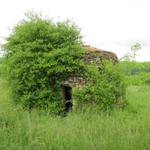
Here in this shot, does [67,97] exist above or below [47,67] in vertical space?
below

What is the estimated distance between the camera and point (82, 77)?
16.4m

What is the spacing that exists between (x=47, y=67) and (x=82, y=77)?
1.34 m

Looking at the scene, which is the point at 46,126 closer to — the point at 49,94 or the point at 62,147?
the point at 62,147

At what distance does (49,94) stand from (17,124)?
627 cm

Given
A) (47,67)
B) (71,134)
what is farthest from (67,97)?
(71,134)

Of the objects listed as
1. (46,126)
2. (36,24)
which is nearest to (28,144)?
(46,126)

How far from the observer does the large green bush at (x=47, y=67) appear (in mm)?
16203

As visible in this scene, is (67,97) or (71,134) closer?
(71,134)

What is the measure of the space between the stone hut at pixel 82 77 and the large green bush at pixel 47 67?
20 cm

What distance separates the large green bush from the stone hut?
20 cm

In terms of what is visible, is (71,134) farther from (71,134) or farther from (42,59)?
(42,59)

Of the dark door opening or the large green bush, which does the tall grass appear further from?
the dark door opening

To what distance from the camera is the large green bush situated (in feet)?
53.2

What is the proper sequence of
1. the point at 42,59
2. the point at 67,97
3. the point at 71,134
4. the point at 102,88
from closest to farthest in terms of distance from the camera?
the point at 71,134 < the point at 102,88 < the point at 42,59 < the point at 67,97
